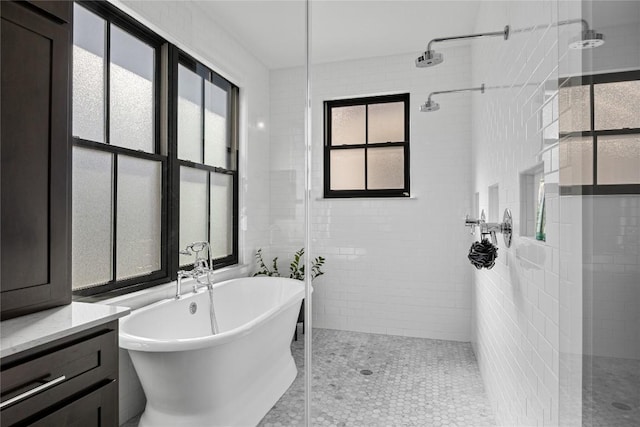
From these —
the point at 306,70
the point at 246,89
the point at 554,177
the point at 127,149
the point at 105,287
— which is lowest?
the point at 105,287

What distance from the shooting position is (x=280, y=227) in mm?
2289

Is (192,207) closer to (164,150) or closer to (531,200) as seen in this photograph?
(164,150)

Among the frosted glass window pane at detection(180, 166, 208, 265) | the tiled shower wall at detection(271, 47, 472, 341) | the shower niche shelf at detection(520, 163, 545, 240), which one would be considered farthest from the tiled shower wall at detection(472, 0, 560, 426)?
the frosted glass window pane at detection(180, 166, 208, 265)

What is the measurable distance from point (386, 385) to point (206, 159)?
167 centimetres

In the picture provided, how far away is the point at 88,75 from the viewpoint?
1411 mm

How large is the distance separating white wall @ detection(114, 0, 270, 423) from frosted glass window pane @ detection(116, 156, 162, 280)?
56 cm

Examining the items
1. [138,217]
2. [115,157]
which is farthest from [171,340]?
[115,157]

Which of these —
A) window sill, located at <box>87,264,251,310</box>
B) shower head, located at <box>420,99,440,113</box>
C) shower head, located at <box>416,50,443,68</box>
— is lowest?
window sill, located at <box>87,264,251,310</box>

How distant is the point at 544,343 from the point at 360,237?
1166 millimetres

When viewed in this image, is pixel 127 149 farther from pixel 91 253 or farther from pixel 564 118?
pixel 564 118

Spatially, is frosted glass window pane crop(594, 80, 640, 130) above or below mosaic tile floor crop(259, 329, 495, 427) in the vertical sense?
above

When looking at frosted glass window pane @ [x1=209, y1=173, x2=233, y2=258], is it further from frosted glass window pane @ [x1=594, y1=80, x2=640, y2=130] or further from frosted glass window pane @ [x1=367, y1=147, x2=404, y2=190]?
frosted glass window pane @ [x1=594, y1=80, x2=640, y2=130]

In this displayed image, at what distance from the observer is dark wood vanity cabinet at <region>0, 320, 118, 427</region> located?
100cm

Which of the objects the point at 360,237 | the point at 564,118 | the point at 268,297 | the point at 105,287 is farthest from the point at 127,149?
the point at 564,118
